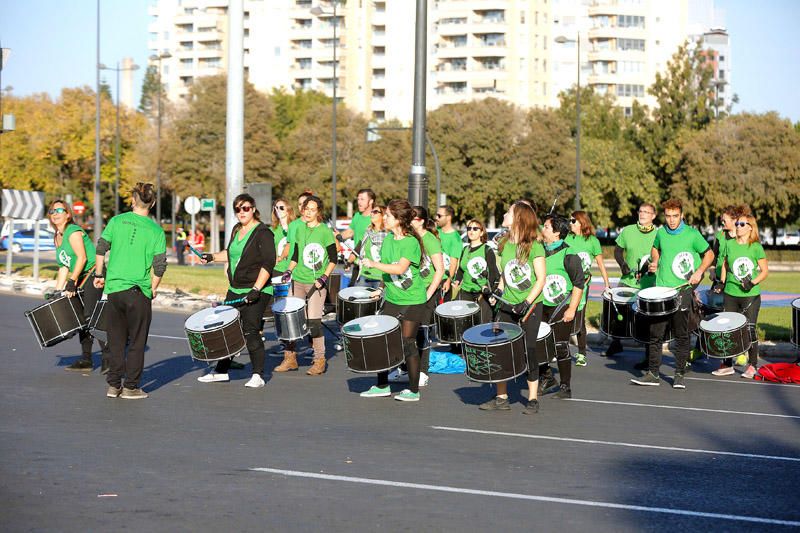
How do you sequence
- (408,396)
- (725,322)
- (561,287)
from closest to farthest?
(408,396), (561,287), (725,322)

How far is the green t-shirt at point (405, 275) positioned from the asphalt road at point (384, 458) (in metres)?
1.00

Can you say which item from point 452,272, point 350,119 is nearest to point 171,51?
point 350,119

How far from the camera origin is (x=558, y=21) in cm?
12062

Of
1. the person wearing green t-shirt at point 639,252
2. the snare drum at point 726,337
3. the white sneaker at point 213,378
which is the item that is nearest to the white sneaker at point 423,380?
the white sneaker at point 213,378

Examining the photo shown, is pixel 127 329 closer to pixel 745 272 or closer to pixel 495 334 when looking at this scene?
pixel 495 334

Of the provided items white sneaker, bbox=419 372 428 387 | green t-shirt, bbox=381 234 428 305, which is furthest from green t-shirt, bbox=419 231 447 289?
white sneaker, bbox=419 372 428 387

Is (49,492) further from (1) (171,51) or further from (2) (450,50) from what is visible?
(1) (171,51)

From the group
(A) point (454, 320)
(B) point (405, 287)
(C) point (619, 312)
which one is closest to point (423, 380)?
(A) point (454, 320)

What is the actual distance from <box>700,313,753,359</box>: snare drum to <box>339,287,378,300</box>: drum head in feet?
12.1

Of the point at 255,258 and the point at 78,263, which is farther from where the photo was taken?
the point at 78,263

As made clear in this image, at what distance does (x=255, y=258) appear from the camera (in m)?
12.2

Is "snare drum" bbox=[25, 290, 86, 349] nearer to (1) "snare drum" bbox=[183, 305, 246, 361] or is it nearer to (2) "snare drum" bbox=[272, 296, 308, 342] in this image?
(1) "snare drum" bbox=[183, 305, 246, 361]

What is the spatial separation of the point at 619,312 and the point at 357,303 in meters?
3.14

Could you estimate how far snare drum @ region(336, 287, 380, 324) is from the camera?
1326 cm
